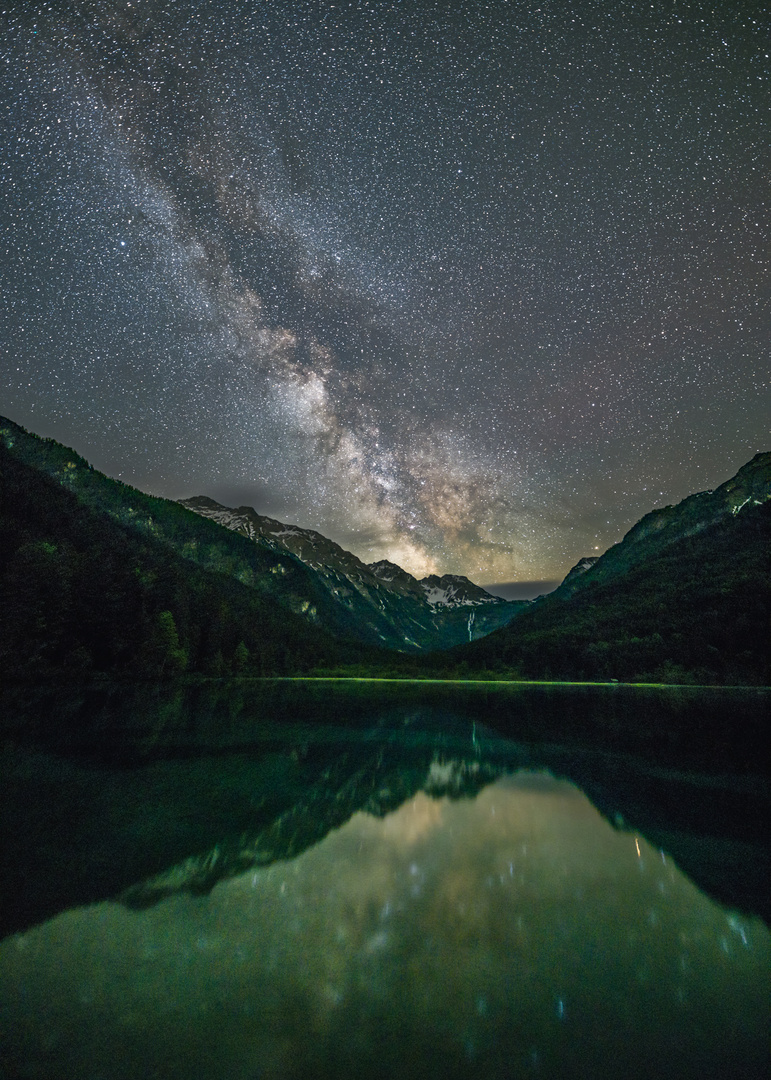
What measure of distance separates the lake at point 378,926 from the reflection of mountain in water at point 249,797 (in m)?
0.08

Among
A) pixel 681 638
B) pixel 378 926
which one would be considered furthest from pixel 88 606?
pixel 681 638

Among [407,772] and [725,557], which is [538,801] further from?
[725,557]

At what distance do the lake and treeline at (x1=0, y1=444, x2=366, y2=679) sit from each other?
1693 inches

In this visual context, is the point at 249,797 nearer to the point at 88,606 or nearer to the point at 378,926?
the point at 378,926

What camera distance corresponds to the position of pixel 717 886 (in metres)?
7.52

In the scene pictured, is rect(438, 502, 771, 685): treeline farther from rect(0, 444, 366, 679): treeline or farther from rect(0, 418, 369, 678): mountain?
rect(0, 444, 366, 679): treeline

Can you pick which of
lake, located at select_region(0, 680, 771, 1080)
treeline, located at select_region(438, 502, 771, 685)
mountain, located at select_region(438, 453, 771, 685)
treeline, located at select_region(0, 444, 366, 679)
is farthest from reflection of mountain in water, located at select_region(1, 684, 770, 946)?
mountain, located at select_region(438, 453, 771, 685)

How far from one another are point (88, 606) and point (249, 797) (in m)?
64.7

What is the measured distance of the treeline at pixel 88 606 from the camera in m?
49.1

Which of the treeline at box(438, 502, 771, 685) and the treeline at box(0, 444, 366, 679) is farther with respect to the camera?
the treeline at box(438, 502, 771, 685)

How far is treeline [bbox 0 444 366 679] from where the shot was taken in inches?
1934

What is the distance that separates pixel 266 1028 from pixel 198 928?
2300 mm

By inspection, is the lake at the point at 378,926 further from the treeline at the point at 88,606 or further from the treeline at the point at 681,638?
the treeline at the point at 681,638

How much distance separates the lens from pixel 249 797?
12016 millimetres
